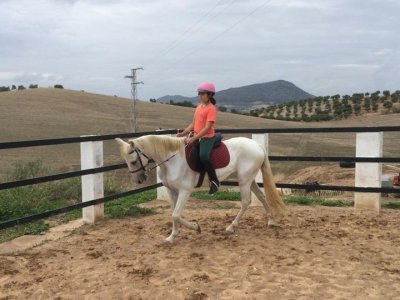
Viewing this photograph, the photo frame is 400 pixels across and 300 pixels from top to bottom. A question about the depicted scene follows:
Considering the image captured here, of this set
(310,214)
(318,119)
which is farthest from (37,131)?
(318,119)

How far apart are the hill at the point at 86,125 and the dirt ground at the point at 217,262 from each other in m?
12.0

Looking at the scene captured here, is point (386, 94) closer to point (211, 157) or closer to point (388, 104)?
point (388, 104)

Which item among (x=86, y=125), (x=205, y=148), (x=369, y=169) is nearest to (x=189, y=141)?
(x=205, y=148)

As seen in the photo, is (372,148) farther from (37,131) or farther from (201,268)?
(37,131)

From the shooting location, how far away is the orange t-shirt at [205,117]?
6133mm

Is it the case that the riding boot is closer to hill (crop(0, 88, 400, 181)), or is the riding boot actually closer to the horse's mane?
the horse's mane

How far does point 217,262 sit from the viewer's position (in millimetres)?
5281

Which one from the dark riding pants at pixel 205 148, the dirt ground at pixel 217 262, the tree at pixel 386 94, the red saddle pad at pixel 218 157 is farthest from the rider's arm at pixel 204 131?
the tree at pixel 386 94

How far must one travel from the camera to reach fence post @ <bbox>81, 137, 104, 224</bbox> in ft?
24.0

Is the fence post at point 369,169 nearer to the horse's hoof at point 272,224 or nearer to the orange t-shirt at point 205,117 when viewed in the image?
the horse's hoof at point 272,224

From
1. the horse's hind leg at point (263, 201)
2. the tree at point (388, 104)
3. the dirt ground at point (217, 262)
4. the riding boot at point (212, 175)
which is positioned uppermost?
the tree at point (388, 104)

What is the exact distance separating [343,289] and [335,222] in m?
2.87

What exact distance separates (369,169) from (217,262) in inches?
154

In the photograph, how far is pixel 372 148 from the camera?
785cm
